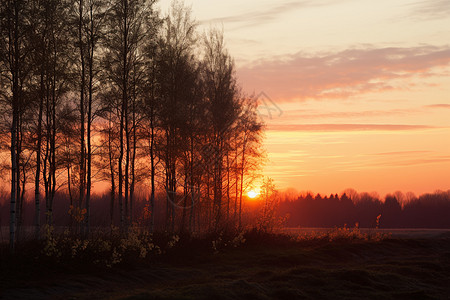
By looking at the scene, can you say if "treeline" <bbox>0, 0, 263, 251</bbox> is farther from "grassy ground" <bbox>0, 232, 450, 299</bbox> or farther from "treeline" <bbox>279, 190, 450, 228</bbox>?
"treeline" <bbox>279, 190, 450, 228</bbox>

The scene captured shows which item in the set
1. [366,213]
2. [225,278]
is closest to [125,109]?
[225,278]

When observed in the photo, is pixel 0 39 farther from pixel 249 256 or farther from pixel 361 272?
pixel 361 272

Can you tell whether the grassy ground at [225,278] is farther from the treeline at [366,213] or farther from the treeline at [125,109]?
the treeline at [366,213]

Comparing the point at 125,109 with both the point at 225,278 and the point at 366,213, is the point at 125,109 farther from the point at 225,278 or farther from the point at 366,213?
the point at 366,213

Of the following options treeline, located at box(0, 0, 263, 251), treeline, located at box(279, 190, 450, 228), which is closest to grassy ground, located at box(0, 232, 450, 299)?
treeline, located at box(0, 0, 263, 251)

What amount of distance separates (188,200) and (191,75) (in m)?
7.60

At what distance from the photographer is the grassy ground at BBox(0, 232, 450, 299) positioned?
12.1m

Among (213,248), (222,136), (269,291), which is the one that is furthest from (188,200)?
(269,291)

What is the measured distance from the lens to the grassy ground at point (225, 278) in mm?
12062

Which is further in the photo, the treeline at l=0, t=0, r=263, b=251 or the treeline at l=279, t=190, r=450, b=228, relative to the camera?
the treeline at l=279, t=190, r=450, b=228

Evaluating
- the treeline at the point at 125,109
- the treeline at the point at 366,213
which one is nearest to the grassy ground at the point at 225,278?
the treeline at the point at 125,109

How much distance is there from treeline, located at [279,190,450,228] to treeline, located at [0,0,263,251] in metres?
66.5

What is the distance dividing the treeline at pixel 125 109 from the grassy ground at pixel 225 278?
12.2 feet

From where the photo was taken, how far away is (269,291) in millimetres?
12234
